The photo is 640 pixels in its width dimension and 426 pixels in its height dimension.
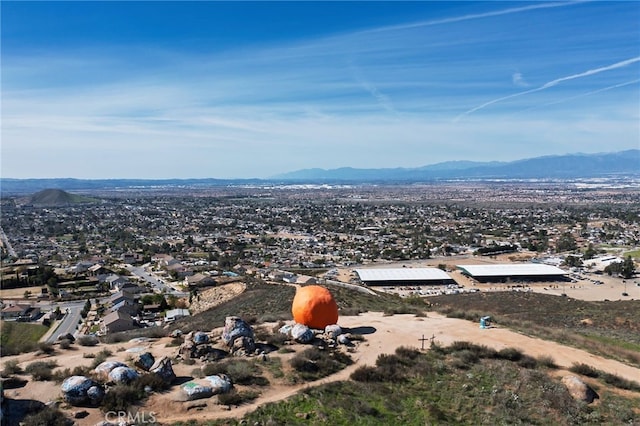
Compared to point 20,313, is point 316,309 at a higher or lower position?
higher

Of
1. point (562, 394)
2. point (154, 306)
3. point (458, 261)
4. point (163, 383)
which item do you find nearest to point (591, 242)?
point (458, 261)

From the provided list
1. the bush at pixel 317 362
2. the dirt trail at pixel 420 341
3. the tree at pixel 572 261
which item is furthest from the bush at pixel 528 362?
the tree at pixel 572 261

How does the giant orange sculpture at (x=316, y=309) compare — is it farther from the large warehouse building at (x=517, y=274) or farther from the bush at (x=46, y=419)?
the large warehouse building at (x=517, y=274)

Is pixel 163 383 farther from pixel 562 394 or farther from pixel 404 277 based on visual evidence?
pixel 404 277

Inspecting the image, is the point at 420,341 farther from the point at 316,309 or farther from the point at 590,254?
the point at 590,254

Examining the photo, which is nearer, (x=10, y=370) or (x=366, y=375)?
(x=10, y=370)

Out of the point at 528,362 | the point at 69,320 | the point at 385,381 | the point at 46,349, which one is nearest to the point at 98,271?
the point at 69,320
